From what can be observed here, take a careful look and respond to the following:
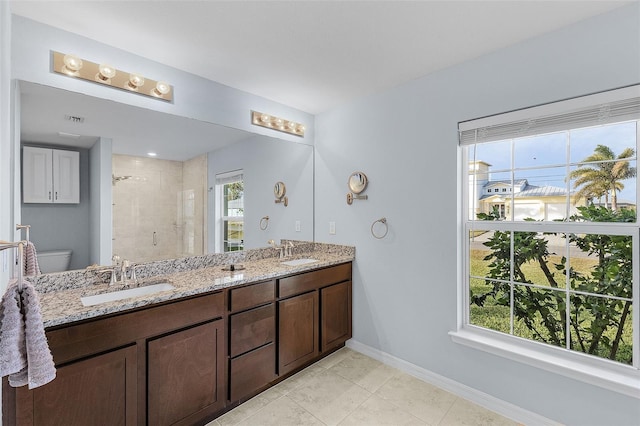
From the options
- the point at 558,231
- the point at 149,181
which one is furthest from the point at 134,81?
the point at 558,231

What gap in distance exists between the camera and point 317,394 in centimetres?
218

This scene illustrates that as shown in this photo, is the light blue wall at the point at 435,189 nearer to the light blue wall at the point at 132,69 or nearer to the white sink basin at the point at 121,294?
the light blue wall at the point at 132,69

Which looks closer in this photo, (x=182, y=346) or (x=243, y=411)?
(x=182, y=346)

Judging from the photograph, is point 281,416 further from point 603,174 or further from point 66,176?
point 603,174

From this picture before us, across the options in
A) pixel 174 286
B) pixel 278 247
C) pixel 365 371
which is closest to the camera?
pixel 174 286

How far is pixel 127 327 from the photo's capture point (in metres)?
1.50

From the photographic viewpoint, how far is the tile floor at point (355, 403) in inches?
75.0

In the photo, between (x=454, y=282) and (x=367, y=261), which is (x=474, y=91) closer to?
(x=454, y=282)

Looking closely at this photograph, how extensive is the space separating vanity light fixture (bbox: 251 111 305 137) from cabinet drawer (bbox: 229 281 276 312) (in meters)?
1.45

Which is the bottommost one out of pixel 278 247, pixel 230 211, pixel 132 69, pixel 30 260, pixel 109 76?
pixel 278 247

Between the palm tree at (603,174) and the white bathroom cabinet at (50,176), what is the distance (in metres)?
3.05

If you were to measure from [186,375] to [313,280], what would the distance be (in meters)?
1.12

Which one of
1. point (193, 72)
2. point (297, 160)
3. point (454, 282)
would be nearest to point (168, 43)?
point (193, 72)

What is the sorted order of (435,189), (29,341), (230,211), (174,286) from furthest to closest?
(230,211), (435,189), (174,286), (29,341)
